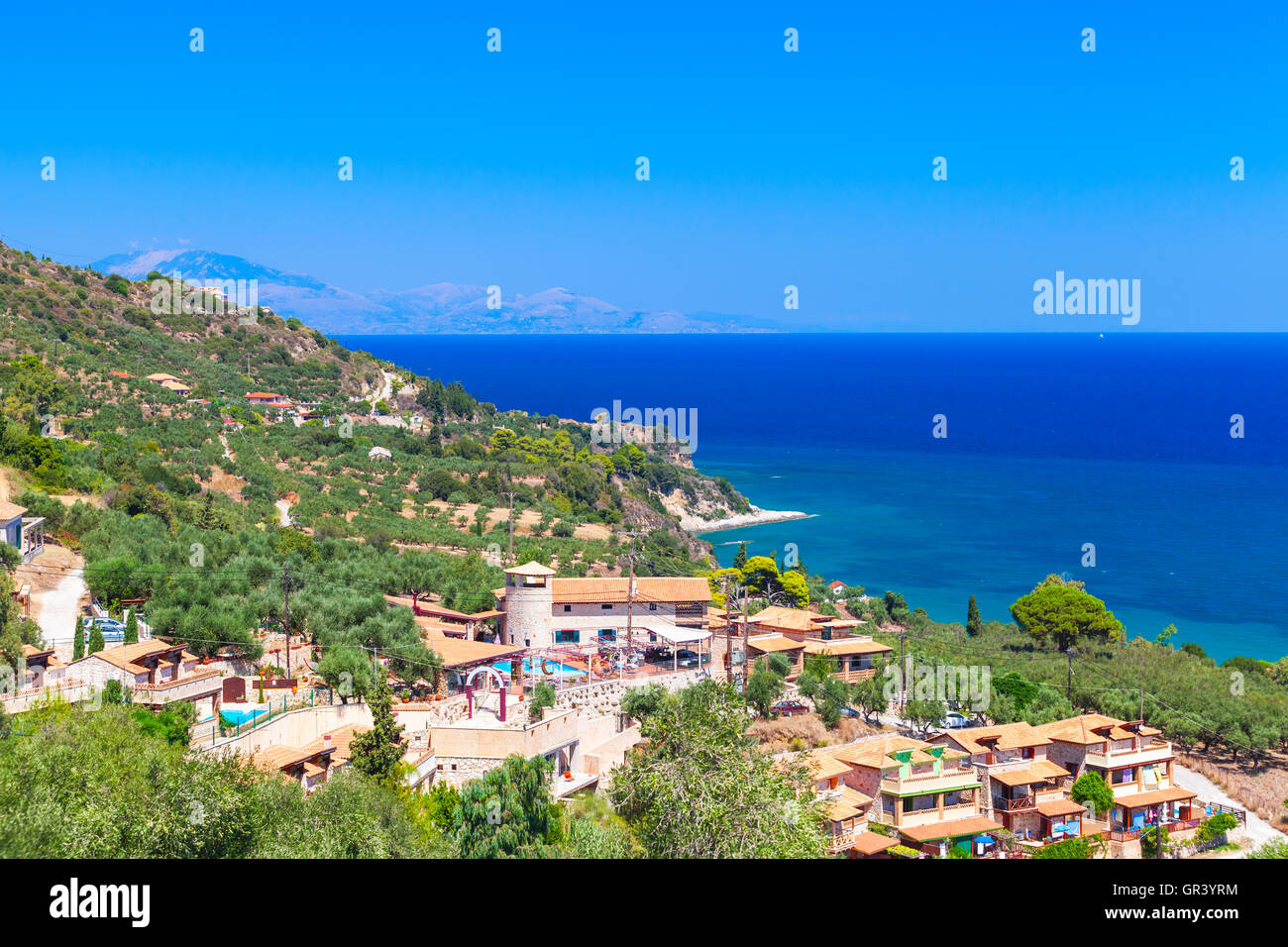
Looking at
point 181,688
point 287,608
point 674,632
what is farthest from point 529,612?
point 181,688

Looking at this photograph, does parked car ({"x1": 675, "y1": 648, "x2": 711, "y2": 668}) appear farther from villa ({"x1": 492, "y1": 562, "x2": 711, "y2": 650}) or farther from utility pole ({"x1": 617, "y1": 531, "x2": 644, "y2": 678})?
utility pole ({"x1": 617, "y1": 531, "x2": 644, "y2": 678})

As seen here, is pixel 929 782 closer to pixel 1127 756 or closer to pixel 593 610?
pixel 1127 756

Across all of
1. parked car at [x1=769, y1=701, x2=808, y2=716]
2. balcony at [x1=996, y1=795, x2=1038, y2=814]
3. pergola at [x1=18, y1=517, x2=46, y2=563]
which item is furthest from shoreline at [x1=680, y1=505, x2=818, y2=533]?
balcony at [x1=996, y1=795, x2=1038, y2=814]

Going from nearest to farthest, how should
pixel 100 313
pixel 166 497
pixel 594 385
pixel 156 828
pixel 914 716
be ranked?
1. pixel 156 828
2. pixel 914 716
3. pixel 166 497
4. pixel 100 313
5. pixel 594 385

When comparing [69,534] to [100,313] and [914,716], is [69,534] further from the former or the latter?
[100,313]

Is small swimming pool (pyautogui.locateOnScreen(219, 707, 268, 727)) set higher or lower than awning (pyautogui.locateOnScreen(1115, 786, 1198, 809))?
higher
